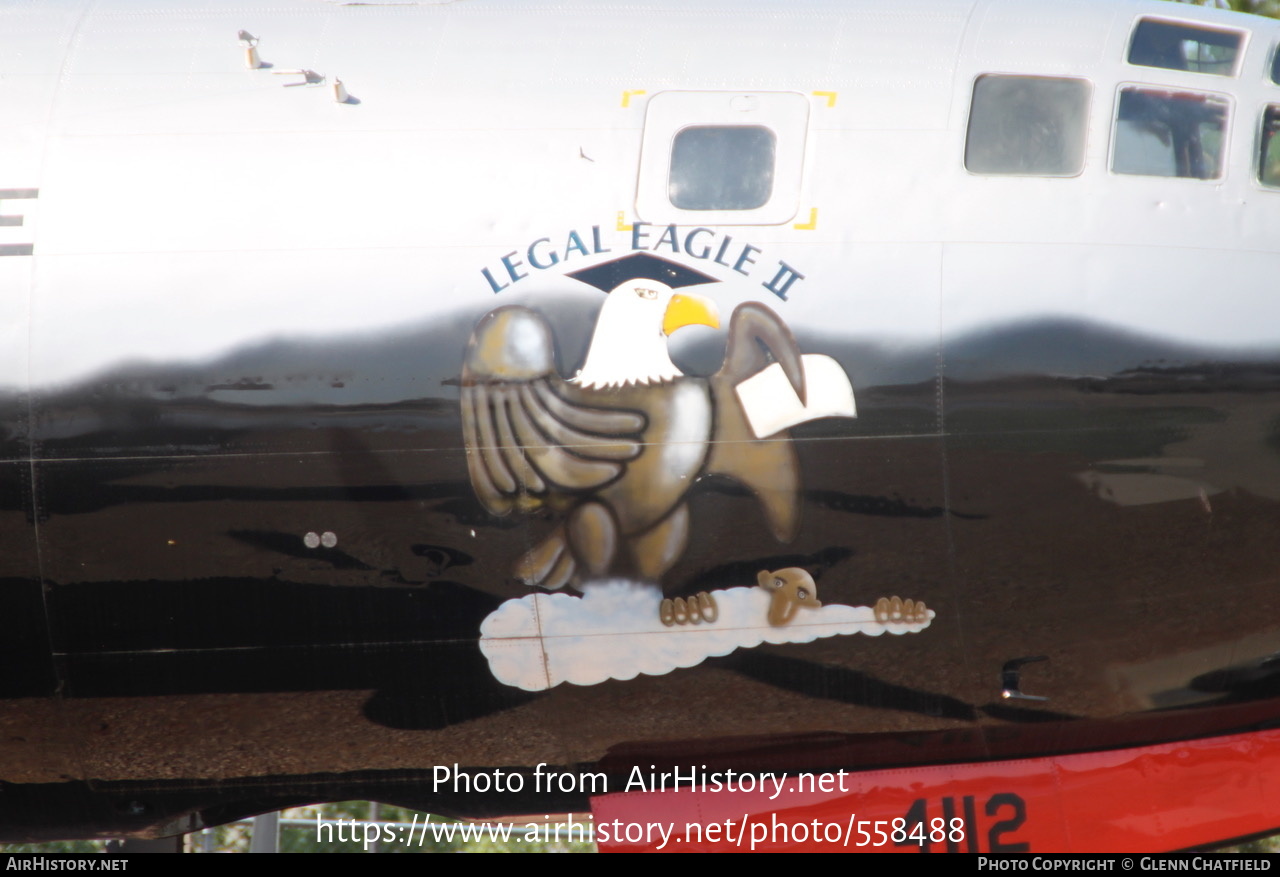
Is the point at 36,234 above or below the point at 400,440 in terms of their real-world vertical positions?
above

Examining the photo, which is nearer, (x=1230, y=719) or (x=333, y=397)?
(x=333, y=397)

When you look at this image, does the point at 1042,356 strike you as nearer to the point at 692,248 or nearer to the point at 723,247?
the point at 723,247

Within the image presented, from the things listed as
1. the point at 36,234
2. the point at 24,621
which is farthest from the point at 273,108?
the point at 24,621

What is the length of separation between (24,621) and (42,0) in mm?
3192

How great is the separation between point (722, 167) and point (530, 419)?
4.72 ft

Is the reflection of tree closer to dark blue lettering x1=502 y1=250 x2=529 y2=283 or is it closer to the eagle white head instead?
the eagle white head

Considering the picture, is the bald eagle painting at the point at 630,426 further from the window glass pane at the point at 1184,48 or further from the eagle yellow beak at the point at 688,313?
the window glass pane at the point at 1184,48

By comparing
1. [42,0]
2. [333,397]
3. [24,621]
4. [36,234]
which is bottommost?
[24,621]

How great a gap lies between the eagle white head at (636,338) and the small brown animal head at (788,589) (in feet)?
3.27
